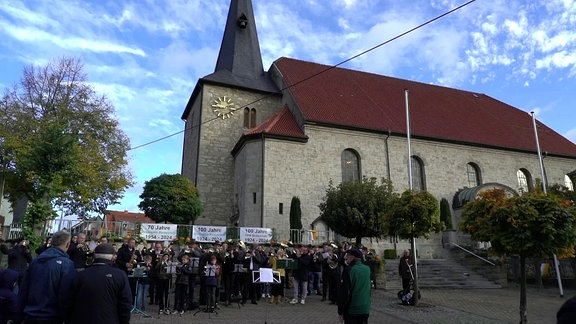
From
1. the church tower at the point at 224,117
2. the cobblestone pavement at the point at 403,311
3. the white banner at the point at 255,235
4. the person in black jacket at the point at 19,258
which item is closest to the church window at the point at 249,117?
the church tower at the point at 224,117

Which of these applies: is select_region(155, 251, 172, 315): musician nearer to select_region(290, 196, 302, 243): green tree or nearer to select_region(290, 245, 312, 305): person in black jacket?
select_region(290, 245, 312, 305): person in black jacket

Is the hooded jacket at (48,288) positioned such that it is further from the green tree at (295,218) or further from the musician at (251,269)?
the green tree at (295,218)

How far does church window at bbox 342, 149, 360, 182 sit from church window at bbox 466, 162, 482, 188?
8538 mm

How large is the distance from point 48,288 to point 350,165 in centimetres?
2267

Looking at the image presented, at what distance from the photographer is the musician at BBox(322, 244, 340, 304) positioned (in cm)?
1184

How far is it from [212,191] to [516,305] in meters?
18.2

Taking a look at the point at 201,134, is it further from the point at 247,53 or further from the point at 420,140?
the point at 420,140

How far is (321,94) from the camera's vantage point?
27922 millimetres

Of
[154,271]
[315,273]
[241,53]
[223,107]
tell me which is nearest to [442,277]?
[315,273]

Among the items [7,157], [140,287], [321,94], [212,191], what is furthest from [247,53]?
[140,287]

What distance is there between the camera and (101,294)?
3.83m

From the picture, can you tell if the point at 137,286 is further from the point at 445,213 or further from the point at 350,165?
the point at 445,213

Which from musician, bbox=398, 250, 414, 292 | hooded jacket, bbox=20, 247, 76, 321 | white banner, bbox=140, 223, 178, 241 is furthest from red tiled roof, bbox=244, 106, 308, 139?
hooded jacket, bbox=20, 247, 76, 321

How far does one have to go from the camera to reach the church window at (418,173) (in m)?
27.2
